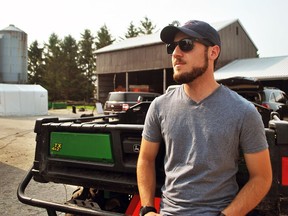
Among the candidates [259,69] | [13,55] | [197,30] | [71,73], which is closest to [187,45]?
[197,30]

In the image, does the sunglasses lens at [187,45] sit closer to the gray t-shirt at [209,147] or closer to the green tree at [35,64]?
the gray t-shirt at [209,147]

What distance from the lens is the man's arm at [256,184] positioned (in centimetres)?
199

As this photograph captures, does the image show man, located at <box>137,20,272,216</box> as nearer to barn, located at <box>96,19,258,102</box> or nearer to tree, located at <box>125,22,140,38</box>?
barn, located at <box>96,19,258,102</box>

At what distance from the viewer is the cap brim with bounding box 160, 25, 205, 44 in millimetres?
2145

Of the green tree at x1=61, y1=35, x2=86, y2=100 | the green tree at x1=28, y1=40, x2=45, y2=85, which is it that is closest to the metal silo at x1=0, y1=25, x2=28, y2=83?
the green tree at x1=61, y1=35, x2=86, y2=100

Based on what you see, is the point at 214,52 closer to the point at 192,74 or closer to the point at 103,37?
the point at 192,74

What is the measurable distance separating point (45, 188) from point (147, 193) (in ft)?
12.3

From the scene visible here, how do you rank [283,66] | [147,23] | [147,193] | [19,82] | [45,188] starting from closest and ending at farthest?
[147,193] → [45,188] → [283,66] → [19,82] → [147,23]

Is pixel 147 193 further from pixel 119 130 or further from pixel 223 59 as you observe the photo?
pixel 223 59

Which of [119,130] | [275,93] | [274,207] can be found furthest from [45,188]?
[275,93]

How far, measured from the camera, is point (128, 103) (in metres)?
19.3

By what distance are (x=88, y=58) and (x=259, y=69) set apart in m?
51.5

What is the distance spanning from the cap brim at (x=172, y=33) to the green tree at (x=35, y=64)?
237 ft

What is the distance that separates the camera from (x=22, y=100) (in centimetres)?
2689
